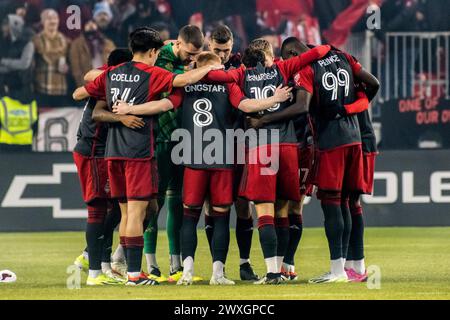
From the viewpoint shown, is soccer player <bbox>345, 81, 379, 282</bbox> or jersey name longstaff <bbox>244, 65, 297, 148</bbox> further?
soccer player <bbox>345, 81, 379, 282</bbox>

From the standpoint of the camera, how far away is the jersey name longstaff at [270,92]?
9289 millimetres

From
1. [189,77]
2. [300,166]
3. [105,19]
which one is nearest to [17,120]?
[105,19]

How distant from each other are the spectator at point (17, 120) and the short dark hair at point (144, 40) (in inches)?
261

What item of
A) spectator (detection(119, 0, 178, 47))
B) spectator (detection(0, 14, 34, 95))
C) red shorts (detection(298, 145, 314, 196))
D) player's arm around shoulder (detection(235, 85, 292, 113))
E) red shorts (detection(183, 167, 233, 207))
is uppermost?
spectator (detection(119, 0, 178, 47))

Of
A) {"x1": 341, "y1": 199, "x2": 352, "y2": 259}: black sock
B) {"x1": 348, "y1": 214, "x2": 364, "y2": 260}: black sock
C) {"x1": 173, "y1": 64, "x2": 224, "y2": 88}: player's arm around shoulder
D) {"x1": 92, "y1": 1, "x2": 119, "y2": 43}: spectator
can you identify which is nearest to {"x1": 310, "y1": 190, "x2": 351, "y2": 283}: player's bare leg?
{"x1": 341, "y1": 199, "x2": 352, "y2": 259}: black sock

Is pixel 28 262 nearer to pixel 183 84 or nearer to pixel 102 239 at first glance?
pixel 102 239

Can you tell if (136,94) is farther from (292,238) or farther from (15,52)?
(15,52)

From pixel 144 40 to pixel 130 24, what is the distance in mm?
7596

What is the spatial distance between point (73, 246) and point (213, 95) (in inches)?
180

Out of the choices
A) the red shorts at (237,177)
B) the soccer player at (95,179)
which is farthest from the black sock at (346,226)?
the soccer player at (95,179)

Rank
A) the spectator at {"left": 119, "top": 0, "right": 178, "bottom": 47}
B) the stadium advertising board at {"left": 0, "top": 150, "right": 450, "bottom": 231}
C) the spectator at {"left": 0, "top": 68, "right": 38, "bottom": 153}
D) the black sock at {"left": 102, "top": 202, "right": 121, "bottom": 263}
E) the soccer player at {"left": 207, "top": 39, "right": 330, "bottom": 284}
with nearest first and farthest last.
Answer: the soccer player at {"left": 207, "top": 39, "right": 330, "bottom": 284}, the black sock at {"left": 102, "top": 202, "right": 121, "bottom": 263}, the stadium advertising board at {"left": 0, "top": 150, "right": 450, "bottom": 231}, the spectator at {"left": 0, "top": 68, "right": 38, "bottom": 153}, the spectator at {"left": 119, "top": 0, "right": 178, "bottom": 47}

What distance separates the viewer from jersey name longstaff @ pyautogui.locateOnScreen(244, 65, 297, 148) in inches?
366

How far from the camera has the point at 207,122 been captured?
9.34 meters

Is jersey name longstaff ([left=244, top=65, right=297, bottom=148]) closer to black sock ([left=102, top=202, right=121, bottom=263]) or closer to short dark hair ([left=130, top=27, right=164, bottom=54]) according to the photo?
short dark hair ([left=130, top=27, right=164, bottom=54])
